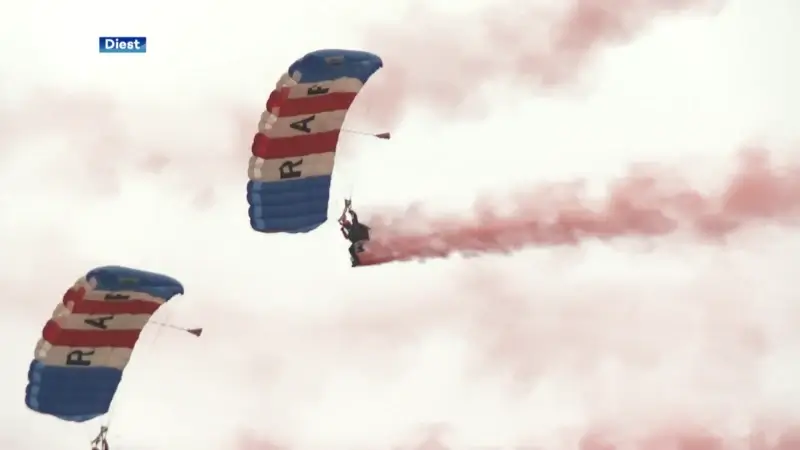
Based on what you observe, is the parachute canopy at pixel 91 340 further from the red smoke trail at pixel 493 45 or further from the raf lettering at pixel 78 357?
the red smoke trail at pixel 493 45

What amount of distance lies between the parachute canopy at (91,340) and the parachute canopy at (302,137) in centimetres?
47

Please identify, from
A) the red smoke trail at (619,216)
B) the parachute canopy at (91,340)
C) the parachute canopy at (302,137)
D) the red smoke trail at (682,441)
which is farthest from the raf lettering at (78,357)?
the red smoke trail at (682,441)

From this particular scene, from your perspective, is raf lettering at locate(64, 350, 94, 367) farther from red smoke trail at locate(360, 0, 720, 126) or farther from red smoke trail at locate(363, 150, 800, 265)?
red smoke trail at locate(360, 0, 720, 126)

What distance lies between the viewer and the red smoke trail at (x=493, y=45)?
3.30 m

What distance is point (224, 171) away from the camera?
3396 mm

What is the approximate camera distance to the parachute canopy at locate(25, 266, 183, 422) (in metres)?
3.18

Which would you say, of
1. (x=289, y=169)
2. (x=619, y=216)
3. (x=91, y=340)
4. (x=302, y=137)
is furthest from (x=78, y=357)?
(x=619, y=216)

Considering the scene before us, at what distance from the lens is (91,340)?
10.7ft

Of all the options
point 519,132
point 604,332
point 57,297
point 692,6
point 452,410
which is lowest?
point 452,410

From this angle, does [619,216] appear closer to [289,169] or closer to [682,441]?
[682,441]

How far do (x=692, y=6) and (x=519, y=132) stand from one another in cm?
80

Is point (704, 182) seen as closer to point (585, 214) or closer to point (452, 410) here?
point (585, 214)

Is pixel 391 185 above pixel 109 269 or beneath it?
above

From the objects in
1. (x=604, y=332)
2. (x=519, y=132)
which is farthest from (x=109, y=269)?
(x=604, y=332)
